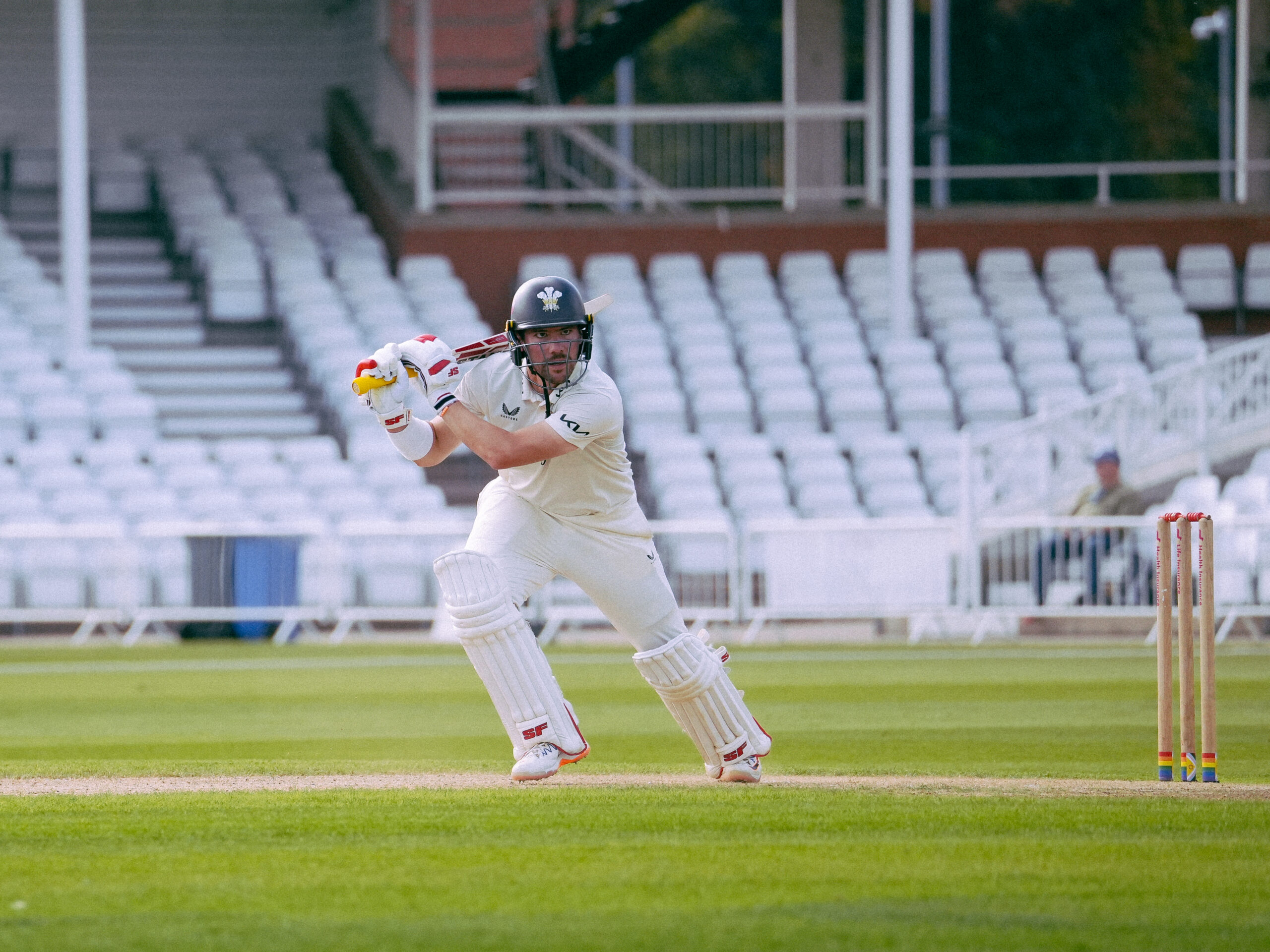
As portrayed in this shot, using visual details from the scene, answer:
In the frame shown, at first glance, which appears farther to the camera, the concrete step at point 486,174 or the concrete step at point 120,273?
the concrete step at point 486,174

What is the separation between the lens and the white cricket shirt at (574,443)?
716 cm

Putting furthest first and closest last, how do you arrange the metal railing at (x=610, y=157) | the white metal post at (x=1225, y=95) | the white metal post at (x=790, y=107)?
the white metal post at (x=1225, y=95) < the white metal post at (x=790, y=107) < the metal railing at (x=610, y=157)

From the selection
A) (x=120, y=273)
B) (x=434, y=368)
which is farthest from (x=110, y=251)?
(x=434, y=368)

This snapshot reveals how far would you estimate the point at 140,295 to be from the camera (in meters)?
25.3

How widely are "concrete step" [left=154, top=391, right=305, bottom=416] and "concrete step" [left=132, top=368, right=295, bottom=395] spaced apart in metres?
0.13

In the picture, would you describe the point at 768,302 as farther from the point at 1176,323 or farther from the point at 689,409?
the point at 1176,323

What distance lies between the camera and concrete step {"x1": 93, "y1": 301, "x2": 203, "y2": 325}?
24750 millimetres

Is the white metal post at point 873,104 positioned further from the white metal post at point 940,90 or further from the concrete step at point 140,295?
the concrete step at point 140,295

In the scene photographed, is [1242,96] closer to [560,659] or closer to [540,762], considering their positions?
[560,659]

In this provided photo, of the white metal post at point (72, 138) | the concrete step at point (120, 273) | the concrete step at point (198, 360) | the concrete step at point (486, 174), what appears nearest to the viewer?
the white metal post at point (72, 138)

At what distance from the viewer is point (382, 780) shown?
7.52 metres

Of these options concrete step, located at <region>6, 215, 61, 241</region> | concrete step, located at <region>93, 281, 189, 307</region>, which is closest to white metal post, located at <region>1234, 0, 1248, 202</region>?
concrete step, located at <region>93, 281, 189, 307</region>

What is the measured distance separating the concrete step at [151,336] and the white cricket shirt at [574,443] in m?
17.4

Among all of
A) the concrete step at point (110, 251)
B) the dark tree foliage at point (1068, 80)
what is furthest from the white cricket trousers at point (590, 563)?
the dark tree foliage at point (1068, 80)
